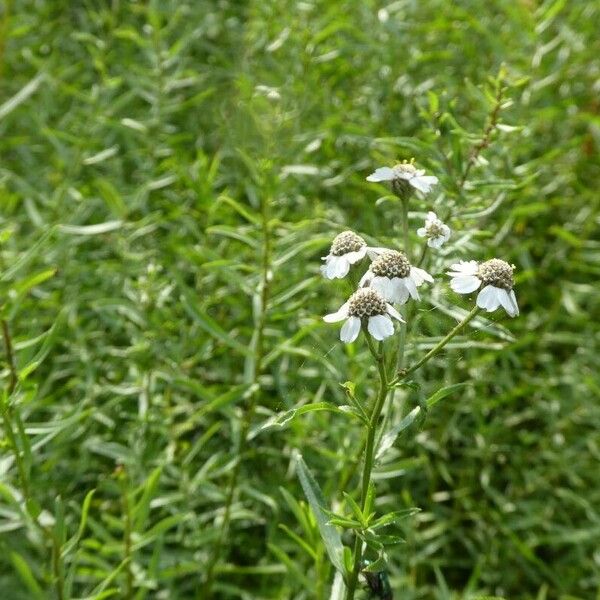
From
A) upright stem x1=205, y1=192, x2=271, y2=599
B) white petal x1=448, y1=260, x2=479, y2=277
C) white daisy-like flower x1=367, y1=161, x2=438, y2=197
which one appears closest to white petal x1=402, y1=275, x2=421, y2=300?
white petal x1=448, y1=260, x2=479, y2=277

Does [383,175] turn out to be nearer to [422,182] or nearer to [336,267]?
[422,182]

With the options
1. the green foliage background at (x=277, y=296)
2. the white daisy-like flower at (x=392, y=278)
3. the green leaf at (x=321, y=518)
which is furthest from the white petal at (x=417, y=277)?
the green foliage background at (x=277, y=296)

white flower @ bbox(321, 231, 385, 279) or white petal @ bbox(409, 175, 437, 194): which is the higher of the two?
white flower @ bbox(321, 231, 385, 279)

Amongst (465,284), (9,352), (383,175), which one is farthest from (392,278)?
(9,352)

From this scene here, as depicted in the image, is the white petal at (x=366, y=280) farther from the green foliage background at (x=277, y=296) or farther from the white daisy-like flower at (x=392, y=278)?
the green foliage background at (x=277, y=296)

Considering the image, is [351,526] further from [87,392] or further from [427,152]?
[87,392]

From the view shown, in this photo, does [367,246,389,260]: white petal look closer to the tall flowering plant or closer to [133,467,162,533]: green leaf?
the tall flowering plant

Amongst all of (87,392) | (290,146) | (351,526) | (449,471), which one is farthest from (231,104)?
(351,526)
